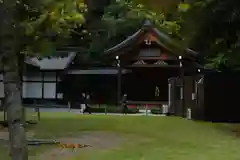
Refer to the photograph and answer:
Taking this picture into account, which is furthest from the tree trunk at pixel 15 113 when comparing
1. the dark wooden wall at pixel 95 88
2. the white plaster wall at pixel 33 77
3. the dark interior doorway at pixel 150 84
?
the white plaster wall at pixel 33 77

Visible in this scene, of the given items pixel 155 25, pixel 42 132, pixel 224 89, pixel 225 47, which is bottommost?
pixel 42 132

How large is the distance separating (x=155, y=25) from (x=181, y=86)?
771 cm

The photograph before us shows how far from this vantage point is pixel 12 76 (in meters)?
4.54

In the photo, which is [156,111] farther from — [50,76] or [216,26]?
[216,26]

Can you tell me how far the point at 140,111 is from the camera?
2892cm

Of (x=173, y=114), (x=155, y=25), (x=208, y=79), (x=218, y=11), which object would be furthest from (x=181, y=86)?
(x=218, y=11)

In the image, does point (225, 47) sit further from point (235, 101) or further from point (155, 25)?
point (155, 25)

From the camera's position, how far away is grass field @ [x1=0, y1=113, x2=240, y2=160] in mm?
10141

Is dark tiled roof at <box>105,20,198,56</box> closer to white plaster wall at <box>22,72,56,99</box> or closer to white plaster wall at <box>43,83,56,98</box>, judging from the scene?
white plaster wall at <box>43,83,56,98</box>

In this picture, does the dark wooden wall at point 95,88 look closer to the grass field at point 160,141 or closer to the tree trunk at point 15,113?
the grass field at point 160,141

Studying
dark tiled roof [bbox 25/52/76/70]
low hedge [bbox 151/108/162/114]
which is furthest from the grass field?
dark tiled roof [bbox 25/52/76/70]

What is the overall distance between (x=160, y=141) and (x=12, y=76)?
8.76 m

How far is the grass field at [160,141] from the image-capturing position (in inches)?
399

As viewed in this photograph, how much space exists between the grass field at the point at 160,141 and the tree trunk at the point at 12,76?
5.25 meters
